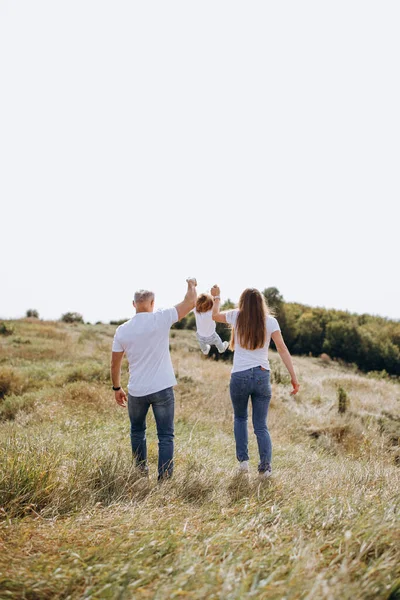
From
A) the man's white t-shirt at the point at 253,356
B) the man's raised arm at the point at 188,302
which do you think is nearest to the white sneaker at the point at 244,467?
the man's white t-shirt at the point at 253,356

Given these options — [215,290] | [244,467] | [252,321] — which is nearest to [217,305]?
[215,290]

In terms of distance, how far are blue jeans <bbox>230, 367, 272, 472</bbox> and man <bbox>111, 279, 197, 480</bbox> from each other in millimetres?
821

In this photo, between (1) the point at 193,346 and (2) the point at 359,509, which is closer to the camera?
(2) the point at 359,509

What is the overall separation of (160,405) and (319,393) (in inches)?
433

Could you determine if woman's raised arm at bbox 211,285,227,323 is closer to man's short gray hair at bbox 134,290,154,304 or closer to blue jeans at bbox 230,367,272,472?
blue jeans at bbox 230,367,272,472

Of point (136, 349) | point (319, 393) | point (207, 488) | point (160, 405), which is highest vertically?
point (136, 349)

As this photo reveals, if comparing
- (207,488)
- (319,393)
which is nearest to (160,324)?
(207,488)

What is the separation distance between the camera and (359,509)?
324 centimetres

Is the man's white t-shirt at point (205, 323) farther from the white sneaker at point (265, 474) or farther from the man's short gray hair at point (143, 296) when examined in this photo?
the white sneaker at point (265, 474)

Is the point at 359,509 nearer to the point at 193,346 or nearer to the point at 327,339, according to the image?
the point at 193,346

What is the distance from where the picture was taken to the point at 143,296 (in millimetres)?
4586

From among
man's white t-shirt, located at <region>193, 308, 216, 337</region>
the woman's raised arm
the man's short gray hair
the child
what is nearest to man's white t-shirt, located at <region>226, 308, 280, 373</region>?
the woman's raised arm

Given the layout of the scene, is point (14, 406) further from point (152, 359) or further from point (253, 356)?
point (253, 356)

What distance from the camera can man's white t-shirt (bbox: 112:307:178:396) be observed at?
443 cm
